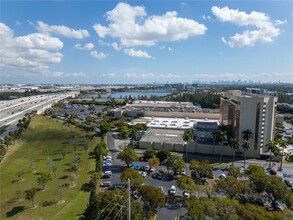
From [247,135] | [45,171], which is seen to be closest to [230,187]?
[247,135]

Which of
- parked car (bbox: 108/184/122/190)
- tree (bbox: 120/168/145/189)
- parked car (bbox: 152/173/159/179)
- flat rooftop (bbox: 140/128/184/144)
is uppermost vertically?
tree (bbox: 120/168/145/189)

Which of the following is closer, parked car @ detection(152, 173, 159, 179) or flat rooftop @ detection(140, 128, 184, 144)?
parked car @ detection(152, 173, 159, 179)

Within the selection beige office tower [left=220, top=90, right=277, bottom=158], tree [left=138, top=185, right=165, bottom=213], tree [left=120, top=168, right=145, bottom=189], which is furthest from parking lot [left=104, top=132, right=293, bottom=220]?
tree [left=120, top=168, right=145, bottom=189]

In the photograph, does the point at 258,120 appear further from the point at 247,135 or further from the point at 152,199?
the point at 152,199

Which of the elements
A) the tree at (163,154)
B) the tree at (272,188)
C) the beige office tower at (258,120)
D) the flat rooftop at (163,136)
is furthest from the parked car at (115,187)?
the beige office tower at (258,120)

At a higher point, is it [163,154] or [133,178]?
[133,178]

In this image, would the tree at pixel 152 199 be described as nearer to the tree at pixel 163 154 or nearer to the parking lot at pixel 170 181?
the parking lot at pixel 170 181

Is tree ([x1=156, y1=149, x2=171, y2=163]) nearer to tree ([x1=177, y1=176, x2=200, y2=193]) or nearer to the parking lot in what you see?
the parking lot
